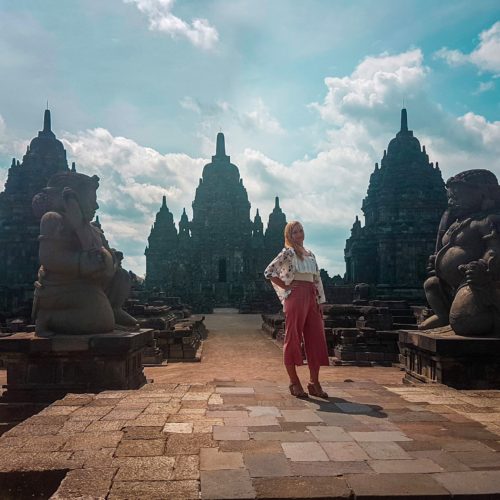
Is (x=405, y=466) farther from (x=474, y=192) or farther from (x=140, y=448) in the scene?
(x=474, y=192)

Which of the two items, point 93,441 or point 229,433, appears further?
point 229,433

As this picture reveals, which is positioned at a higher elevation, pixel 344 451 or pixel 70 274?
pixel 70 274

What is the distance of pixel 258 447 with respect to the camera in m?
3.02

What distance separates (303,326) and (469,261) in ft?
7.46

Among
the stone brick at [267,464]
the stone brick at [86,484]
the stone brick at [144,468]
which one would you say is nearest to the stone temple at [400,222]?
the stone brick at [267,464]

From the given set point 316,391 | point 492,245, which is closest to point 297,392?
point 316,391

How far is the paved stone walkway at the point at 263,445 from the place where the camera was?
7.79 ft

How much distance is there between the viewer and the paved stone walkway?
237cm

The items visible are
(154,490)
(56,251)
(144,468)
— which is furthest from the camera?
(56,251)

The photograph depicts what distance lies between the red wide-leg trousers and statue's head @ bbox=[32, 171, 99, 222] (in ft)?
8.34

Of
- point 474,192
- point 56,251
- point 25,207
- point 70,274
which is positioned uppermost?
point 25,207

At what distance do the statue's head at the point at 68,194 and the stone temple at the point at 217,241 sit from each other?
40.0m

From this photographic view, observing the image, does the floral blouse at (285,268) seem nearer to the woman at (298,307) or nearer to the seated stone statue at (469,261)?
the woman at (298,307)

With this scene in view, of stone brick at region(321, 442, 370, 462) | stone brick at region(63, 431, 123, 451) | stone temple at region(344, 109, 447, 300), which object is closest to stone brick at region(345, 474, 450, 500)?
stone brick at region(321, 442, 370, 462)
